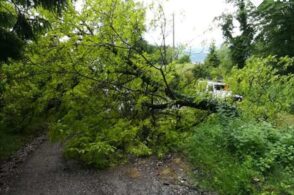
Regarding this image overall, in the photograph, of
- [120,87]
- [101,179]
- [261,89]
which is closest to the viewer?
[101,179]

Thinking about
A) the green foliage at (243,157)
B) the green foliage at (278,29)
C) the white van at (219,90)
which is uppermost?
the green foliage at (278,29)

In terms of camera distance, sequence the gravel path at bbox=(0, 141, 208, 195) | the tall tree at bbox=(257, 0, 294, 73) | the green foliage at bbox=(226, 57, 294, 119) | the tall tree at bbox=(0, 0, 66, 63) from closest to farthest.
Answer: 1. the tall tree at bbox=(0, 0, 66, 63)
2. the gravel path at bbox=(0, 141, 208, 195)
3. the green foliage at bbox=(226, 57, 294, 119)
4. the tall tree at bbox=(257, 0, 294, 73)

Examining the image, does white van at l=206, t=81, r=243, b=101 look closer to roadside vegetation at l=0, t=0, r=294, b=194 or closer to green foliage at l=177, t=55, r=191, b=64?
roadside vegetation at l=0, t=0, r=294, b=194

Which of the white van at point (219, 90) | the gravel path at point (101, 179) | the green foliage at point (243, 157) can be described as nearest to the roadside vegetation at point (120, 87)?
the white van at point (219, 90)

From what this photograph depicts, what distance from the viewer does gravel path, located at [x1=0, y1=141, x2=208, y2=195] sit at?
25.6 feet

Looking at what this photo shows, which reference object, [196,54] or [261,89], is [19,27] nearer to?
[196,54]

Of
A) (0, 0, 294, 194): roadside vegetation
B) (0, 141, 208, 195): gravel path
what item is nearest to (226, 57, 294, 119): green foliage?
(0, 0, 294, 194): roadside vegetation

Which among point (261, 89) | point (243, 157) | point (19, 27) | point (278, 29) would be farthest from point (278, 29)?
point (19, 27)

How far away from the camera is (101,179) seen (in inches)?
348

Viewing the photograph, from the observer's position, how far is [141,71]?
9625mm

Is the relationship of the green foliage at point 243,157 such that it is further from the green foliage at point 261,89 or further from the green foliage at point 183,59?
the green foliage at point 183,59

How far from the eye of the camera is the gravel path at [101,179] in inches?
307

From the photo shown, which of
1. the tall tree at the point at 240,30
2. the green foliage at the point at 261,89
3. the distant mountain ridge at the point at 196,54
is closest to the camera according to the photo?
the green foliage at the point at 261,89

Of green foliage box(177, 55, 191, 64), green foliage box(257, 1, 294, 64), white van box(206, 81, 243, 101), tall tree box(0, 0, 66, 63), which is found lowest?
white van box(206, 81, 243, 101)
